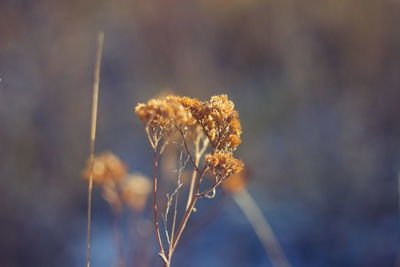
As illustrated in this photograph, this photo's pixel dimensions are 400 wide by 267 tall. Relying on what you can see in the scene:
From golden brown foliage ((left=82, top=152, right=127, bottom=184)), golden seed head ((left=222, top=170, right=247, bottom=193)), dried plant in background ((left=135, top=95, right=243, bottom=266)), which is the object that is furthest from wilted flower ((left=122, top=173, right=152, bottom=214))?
dried plant in background ((left=135, top=95, right=243, bottom=266))

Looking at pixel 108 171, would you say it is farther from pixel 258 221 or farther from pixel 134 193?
pixel 258 221

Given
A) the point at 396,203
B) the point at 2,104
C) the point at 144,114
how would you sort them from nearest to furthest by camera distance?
the point at 144,114 < the point at 2,104 < the point at 396,203

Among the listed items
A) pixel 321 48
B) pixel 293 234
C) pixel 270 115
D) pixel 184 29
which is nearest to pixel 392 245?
pixel 293 234

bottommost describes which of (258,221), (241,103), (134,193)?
(134,193)

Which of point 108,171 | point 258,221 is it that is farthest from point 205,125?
point 258,221

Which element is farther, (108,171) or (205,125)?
(108,171)

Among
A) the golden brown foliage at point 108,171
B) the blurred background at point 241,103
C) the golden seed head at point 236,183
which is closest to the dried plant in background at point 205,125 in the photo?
the golden brown foliage at point 108,171

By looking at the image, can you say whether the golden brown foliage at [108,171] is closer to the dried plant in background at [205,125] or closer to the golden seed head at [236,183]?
the golden seed head at [236,183]

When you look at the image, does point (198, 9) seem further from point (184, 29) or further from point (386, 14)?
point (386, 14)
